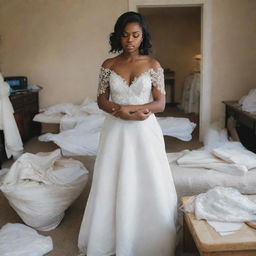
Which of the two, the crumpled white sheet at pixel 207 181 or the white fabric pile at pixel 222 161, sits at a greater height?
the white fabric pile at pixel 222 161

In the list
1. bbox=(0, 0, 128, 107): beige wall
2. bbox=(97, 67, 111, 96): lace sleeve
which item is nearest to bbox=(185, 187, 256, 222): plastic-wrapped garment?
bbox=(97, 67, 111, 96): lace sleeve

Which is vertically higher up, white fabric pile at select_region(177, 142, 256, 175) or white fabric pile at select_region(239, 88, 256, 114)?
white fabric pile at select_region(239, 88, 256, 114)

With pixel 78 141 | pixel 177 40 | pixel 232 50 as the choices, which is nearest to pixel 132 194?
pixel 78 141

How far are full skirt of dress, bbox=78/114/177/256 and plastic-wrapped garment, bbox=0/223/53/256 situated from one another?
Result: 1.19 ft

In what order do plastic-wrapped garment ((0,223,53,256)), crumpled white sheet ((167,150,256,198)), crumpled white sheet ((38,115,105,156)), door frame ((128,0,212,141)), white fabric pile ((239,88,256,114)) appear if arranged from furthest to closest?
door frame ((128,0,212,141)) → white fabric pile ((239,88,256,114)) → crumpled white sheet ((38,115,105,156)) → crumpled white sheet ((167,150,256,198)) → plastic-wrapped garment ((0,223,53,256))

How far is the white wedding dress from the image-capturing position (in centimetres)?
162

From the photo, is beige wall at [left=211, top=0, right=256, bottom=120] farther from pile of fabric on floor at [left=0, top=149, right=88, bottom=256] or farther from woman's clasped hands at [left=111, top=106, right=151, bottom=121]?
woman's clasped hands at [left=111, top=106, right=151, bottom=121]

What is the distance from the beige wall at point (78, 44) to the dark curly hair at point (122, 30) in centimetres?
292

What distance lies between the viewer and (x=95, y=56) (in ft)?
15.1

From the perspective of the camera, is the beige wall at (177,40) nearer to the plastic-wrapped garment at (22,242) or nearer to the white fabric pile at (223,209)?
the plastic-wrapped garment at (22,242)

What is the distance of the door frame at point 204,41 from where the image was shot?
413cm

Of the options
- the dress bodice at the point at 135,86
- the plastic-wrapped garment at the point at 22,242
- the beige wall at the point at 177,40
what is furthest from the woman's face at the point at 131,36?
the beige wall at the point at 177,40

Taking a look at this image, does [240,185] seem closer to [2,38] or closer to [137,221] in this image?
[137,221]

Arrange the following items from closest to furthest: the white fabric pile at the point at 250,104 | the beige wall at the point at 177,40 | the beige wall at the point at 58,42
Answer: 1. the white fabric pile at the point at 250,104
2. the beige wall at the point at 58,42
3. the beige wall at the point at 177,40
